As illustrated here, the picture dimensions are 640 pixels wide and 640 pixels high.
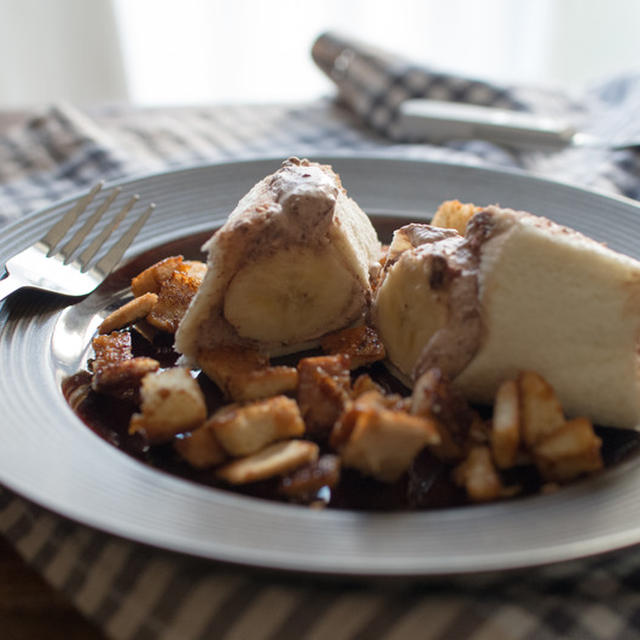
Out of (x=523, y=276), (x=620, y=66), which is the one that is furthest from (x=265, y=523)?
(x=620, y=66)

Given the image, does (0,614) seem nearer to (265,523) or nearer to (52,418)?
(52,418)

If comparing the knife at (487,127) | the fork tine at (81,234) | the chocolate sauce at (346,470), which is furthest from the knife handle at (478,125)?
the chocolate sauce at (346,470)

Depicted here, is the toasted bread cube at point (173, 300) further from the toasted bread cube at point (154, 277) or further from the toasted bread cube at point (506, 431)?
the toasted bread cube at point (506, 431)

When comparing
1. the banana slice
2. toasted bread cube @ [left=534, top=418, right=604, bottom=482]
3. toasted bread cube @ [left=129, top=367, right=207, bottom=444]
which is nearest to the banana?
the banana slice

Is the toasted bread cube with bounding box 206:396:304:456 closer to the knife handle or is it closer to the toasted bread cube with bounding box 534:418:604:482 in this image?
the toasted bread cube with bounding box 534:418:604:482

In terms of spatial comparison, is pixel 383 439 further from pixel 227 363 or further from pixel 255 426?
pixel 227 363
